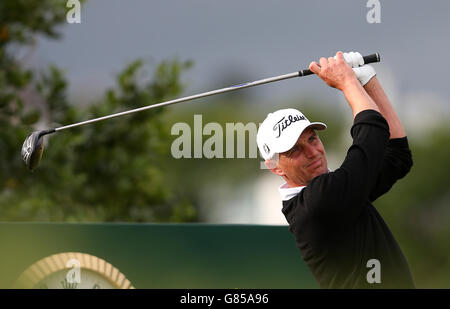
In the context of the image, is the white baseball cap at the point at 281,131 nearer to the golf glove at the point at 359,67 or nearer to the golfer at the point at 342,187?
the golfer at the point at 342,187

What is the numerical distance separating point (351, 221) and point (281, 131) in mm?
416

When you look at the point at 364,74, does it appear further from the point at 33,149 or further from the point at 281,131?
the point at 33,149

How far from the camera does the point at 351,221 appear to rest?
227 cm

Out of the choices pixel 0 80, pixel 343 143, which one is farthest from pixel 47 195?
pixel 343 143

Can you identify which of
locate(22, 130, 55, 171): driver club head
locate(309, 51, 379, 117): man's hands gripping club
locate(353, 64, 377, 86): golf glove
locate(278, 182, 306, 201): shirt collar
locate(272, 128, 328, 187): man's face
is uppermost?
locate(22, 130, 55, 171): driver club head

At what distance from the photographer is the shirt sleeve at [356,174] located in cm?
216

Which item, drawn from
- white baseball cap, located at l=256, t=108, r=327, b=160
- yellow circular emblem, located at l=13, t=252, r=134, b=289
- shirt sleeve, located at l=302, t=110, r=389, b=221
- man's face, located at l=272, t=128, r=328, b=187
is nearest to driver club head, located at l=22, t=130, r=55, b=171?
yellow circular emblem, located at l=13, t=252, r=134, b=289

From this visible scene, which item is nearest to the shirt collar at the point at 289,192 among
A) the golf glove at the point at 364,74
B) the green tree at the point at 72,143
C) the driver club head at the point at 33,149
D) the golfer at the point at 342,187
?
the golfer at the point at 342,187

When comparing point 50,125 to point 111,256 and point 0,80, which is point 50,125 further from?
point 111,256

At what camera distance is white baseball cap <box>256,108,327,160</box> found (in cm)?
238

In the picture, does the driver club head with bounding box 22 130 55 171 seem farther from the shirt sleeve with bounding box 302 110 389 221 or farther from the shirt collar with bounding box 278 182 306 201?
the shirt sleeve with bounding box 302 110 389 221

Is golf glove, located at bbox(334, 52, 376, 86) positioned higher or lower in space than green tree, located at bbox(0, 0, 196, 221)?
lower

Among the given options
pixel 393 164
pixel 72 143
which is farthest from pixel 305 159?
pixel 72 143

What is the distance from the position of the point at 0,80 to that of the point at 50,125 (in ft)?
2.09
